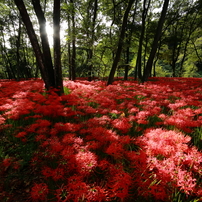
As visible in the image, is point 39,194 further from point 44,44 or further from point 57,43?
point 44,44

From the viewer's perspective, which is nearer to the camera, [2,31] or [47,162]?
[47,162]

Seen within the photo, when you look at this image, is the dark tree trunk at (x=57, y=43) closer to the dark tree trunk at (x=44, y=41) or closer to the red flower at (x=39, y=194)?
the dark tree trunk at (x=44, y=41)

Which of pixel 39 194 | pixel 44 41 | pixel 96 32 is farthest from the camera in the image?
pixel 96 32

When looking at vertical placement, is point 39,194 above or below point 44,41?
below

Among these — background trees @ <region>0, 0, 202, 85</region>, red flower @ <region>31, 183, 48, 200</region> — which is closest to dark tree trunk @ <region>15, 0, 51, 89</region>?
background trees @ <region>0, 0, 202, 85</region>

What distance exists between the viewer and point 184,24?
16.5 metres

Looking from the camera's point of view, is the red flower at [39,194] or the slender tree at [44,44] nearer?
the red flower at [39,194]

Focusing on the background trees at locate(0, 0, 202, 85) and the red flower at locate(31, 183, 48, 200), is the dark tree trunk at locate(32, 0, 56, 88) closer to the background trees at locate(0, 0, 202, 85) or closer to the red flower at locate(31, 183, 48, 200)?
the background trees at locate(0, 0, 202, 85)

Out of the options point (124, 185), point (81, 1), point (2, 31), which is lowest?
point (124, 185)

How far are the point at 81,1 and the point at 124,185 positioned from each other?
17293 mm

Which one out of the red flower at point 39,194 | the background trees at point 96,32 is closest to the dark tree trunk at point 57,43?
the background trees at point 96,32

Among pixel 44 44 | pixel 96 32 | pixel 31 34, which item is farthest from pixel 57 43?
pixel 96 32

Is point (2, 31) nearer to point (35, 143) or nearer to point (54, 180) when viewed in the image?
point (35, 143)

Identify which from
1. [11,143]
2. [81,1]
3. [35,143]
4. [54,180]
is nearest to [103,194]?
[54,180]
